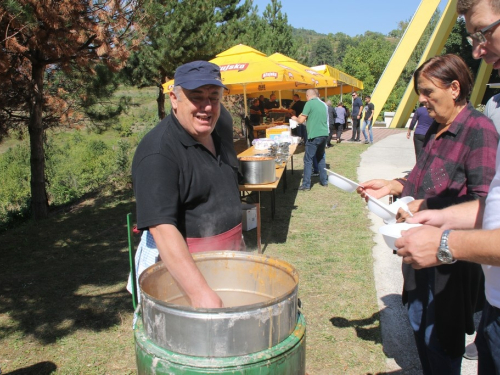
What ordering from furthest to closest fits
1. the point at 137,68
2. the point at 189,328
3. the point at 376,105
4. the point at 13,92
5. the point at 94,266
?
the point at 376,105, the point at 137,68, the point at 13,92, the point at 94,266, the point at 189,328

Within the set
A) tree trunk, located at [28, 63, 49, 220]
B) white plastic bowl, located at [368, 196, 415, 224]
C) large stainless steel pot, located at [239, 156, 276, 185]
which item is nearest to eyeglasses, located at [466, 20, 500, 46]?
white plastic bowl, located at [368, 196, 415, 224]

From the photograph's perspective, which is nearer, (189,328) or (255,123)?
(189,328)

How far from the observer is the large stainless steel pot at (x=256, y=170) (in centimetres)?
489

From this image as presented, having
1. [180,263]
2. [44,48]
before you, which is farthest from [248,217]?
[44,48]

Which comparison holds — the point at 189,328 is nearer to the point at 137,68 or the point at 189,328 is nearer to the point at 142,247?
the point at 142,247

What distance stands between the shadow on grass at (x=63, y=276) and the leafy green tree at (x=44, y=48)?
1.24 m

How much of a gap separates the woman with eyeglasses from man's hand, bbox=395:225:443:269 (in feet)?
2.06

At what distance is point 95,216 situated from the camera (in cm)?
732

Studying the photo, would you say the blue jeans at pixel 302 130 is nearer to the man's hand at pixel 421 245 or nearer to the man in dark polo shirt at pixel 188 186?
the man in dark polo shirt at pixel 188 186

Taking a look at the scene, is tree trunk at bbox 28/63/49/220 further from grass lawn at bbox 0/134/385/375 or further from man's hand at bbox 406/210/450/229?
man's hand at bbox 406/210/450/229

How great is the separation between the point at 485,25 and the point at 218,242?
1386 millimetres

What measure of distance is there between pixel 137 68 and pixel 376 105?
46.7 feet

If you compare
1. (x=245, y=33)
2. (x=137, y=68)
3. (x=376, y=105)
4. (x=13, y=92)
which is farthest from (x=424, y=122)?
(x=376, y=105)

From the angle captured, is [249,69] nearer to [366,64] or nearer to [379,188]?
[379,188]
